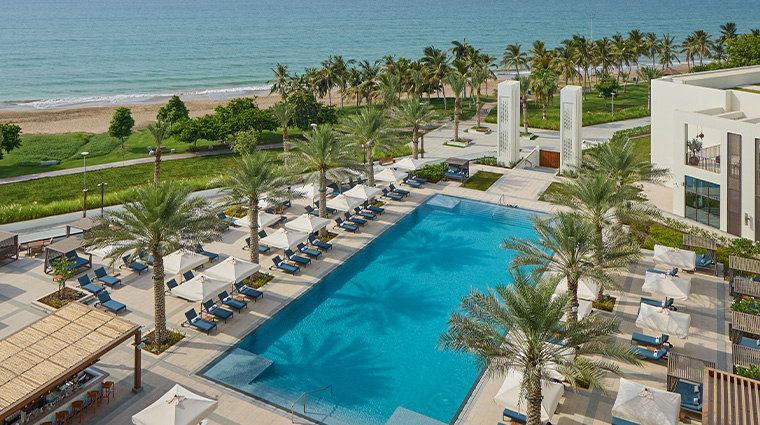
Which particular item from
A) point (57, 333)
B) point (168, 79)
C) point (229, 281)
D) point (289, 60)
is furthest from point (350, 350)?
point (289, 60)

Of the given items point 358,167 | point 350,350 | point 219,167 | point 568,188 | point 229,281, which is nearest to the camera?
point 350,350

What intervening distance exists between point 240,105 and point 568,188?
117 ft

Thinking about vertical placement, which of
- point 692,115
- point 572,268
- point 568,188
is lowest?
point 572,268

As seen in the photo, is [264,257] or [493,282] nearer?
[493,282]

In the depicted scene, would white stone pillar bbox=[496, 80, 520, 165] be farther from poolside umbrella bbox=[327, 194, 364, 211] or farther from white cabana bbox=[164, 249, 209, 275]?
white cabana bbox=[164, 249, 209, 275]

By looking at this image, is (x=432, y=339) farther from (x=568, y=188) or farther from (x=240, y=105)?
(x=240, y=105)

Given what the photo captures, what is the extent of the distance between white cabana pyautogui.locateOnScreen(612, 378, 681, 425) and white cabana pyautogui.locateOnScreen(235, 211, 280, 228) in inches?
776

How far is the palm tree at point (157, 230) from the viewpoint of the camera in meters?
21.0

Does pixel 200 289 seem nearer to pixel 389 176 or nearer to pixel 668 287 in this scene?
pixel 389 176

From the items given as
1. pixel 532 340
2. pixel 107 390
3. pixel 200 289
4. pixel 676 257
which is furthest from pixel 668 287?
pixel 107 390

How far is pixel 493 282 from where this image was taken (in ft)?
89.8

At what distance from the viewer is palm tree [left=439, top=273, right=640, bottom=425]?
1521cm

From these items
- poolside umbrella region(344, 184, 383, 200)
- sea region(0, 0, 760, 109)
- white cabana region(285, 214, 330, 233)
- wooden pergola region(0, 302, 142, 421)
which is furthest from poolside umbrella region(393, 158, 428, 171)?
sea region(0, 0, 760, 109)

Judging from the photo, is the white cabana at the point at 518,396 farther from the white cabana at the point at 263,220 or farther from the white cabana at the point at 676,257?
the white cabana at the point at 263,220
